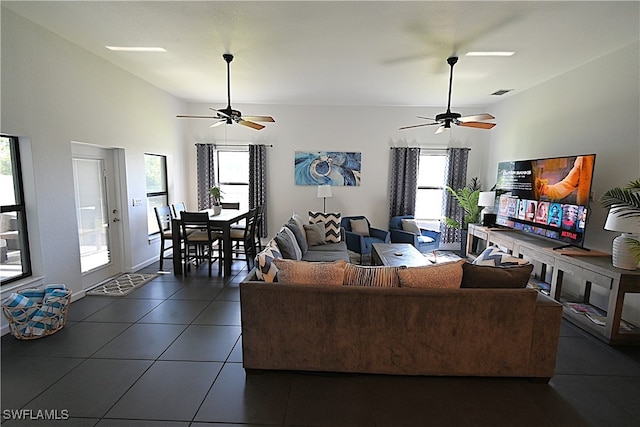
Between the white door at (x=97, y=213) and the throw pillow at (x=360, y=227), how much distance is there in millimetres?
3893

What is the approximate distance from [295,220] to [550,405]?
3519mm

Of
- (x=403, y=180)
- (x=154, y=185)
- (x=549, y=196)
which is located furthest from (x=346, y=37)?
(x=154, y=185)

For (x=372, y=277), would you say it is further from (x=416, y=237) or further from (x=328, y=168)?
(x=328, y=168)

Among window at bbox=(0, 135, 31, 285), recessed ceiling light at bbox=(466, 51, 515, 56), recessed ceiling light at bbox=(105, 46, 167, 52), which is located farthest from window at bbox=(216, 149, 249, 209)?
recessed ceiling light at bbox=(466, 51, 515, 56)

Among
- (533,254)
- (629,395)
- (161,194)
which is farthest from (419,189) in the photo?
(161,194)

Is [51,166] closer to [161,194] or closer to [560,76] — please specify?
[161,194]

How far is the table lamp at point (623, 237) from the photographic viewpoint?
282cm

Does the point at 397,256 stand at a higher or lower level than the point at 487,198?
lower

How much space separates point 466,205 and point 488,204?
22.3 inches

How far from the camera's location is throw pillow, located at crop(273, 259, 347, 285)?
92.4 inches

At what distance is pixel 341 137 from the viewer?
6324 mm

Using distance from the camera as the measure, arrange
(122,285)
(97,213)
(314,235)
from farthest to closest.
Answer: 1. (314,235)
2. (97,213)
3. (122,285)

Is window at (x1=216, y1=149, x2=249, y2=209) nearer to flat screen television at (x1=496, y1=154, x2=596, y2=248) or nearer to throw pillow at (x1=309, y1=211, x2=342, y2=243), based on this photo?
throw pillow at (x1=309, y1=211, x2=342, y2=243)

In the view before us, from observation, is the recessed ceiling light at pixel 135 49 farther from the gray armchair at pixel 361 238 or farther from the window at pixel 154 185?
the gray armchair at pixel 361 238
